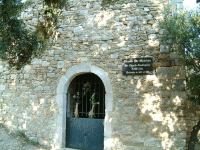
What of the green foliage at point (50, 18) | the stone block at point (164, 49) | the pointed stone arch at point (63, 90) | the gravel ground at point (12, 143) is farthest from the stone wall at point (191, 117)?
the gravel ground at point (12, 143)

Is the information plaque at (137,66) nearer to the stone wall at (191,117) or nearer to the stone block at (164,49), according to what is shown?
the stone block at (164,49)

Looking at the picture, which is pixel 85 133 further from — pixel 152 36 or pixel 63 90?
pixel 152 36

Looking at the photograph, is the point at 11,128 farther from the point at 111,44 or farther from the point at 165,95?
the point at 165,95

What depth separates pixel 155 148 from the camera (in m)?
4.54

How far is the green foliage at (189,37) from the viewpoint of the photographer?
13.0 ft

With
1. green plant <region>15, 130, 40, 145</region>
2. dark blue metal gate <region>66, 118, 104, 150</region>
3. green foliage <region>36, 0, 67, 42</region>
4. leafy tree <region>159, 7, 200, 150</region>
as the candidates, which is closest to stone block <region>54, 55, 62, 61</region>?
Result: green foliage <region>36, 0, 67, 42</region>

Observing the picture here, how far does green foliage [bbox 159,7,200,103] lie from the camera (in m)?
3.97

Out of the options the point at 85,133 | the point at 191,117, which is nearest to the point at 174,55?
the point at 191,117

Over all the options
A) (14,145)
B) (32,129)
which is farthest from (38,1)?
(14,145)

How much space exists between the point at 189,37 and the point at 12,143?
5189 mm

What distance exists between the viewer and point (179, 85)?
460 cm

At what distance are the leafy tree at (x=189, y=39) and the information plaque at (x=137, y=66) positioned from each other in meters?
0.73

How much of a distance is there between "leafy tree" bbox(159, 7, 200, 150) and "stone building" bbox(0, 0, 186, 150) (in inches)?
12.9

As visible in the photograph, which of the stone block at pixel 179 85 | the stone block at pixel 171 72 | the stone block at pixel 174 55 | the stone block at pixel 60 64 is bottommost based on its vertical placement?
the stone block at pixel 179 85
